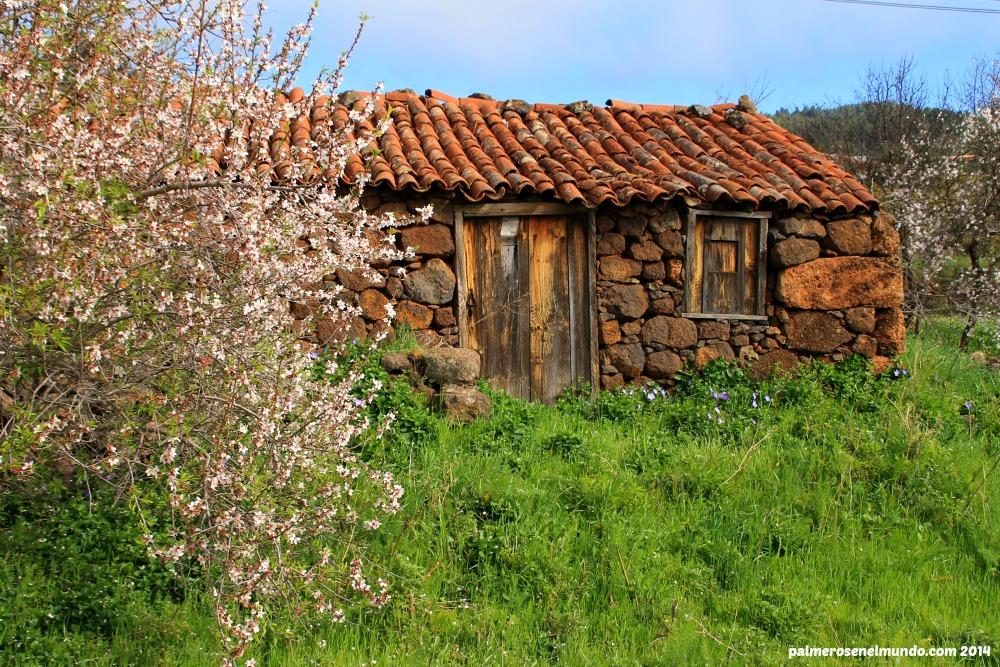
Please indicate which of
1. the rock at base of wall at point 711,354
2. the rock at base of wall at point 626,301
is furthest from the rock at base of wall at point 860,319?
the rock at base of wall at point 626,301

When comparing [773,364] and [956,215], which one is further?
[956,215]

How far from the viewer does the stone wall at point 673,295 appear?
7.11m

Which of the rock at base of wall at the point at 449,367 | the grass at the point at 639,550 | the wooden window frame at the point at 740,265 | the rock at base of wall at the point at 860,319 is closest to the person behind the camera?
the grass at the point at 639,550

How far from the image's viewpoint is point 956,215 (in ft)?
42.1

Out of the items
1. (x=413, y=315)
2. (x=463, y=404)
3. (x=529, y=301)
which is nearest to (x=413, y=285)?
(x=413, y=315)

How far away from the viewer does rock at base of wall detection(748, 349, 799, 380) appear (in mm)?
7945

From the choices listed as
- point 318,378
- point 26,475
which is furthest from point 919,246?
point 26,475

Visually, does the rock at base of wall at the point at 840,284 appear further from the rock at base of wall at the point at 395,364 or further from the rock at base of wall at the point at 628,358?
the rock at base of wall at the point at 395,364

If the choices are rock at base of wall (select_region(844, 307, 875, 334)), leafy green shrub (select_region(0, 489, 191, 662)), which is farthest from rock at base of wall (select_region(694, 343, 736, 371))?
leafy green shrub (select_region(0, 489, 191, 662))

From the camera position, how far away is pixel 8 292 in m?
2.95

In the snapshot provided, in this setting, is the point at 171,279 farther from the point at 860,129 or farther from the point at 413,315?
the point at 860,129

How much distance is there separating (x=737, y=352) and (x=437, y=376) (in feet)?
10.5

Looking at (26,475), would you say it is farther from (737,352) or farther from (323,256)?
(737,352)

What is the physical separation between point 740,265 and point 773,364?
1028mm
